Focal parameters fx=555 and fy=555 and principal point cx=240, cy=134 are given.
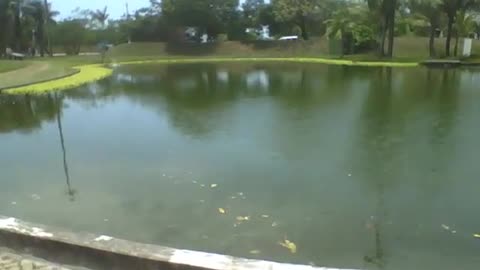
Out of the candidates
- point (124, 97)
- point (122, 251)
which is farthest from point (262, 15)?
point (122, 251)

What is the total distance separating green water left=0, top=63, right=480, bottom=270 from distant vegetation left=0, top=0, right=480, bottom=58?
73.7 feet

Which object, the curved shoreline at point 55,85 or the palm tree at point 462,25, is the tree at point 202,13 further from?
the curved shoreline at point 55,85

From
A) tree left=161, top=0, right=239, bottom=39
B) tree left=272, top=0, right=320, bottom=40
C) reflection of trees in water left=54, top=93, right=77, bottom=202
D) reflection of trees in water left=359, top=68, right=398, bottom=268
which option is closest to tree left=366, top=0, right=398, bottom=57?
tree left=272, top=0, right=320, bottom=40

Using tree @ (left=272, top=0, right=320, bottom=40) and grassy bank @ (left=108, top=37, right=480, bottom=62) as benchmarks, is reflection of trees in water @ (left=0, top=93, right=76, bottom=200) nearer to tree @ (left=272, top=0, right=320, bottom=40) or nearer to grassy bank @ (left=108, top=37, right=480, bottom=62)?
grassy bank @ (left=108, top=37, right=480, bottom=62)

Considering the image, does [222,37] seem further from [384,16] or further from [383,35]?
[384,16]

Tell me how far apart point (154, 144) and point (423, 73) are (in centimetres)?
1648

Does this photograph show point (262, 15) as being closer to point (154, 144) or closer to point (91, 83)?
point (91, 83)

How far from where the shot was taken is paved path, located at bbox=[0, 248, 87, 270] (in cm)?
329

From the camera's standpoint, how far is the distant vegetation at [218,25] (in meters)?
34.9

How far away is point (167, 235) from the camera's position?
479cm

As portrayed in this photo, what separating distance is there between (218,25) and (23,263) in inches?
1798

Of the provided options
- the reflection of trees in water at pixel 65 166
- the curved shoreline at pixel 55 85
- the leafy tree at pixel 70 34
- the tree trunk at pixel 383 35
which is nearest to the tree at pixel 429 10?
the tree trunk at pixel 383 35

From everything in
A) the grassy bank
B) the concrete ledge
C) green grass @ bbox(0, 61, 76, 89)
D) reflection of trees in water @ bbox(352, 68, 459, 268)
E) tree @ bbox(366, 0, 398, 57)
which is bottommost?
the grassy bank

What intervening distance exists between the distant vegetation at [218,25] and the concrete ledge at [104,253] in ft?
97.3
